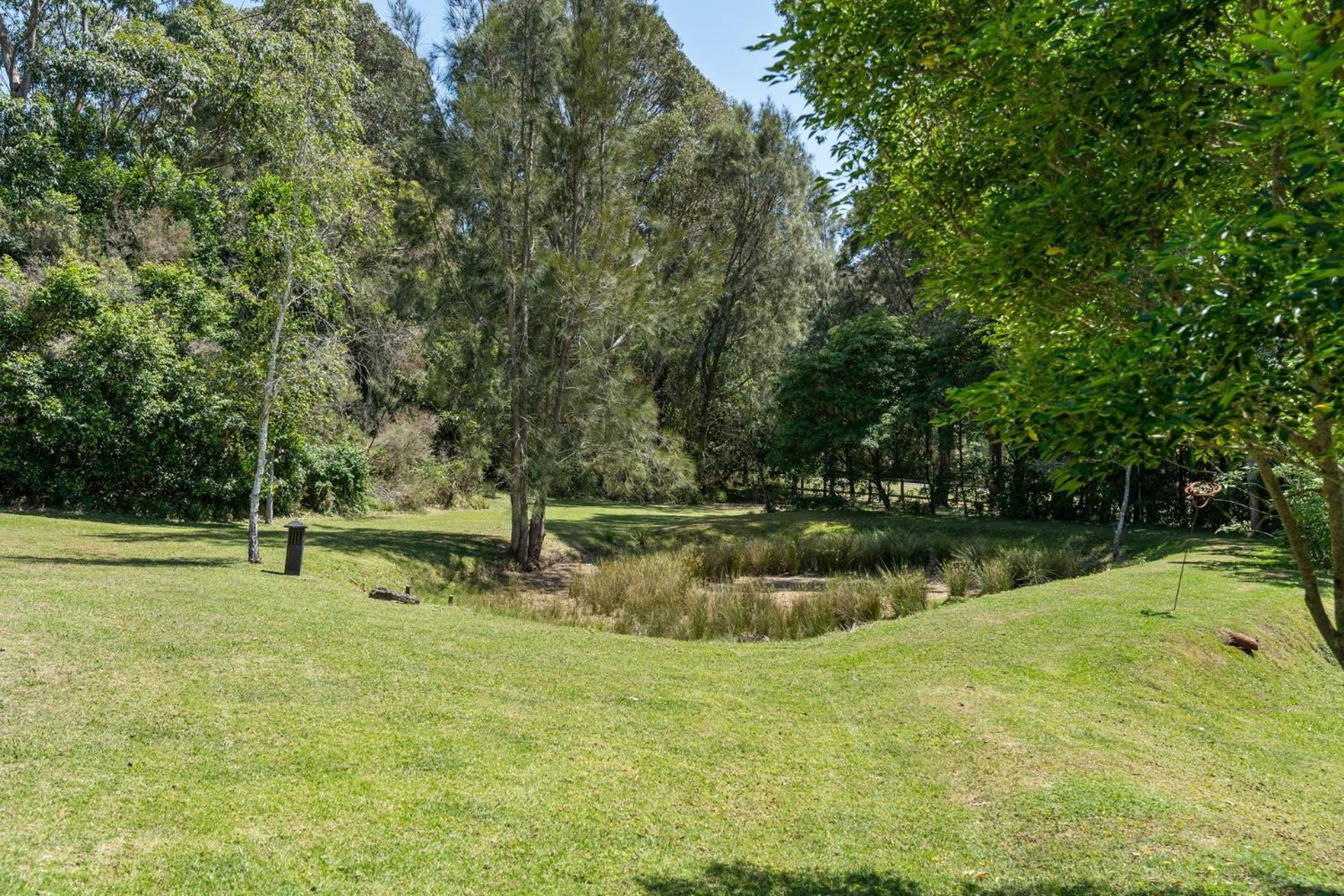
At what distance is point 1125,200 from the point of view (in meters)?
3.83

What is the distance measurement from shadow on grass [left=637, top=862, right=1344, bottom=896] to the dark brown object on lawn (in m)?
5.70

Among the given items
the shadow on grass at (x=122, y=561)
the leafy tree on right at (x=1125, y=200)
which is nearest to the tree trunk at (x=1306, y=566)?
the leafy tree on right at (x=1125, y=200)

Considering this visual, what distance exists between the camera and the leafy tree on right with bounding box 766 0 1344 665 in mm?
2732

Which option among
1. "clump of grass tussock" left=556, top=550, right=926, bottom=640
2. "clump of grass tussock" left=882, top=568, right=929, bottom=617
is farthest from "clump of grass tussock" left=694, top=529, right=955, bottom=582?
"clump of grass tussock" left=882, top=568, right=929, bottom=617

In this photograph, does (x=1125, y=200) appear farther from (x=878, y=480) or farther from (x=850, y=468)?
(x=850, y=468)

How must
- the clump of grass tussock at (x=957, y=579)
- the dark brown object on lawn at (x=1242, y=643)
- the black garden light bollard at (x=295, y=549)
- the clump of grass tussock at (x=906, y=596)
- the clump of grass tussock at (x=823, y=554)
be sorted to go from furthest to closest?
the clump of grass tussock at (x=823, y=554) < the clump of grass tussock at (x=957, y=579) < the clump of grass tussock at (x=906, y=596) < the black garden light bollard at (x=295, y=549) < the dark brown object on lawn at (x=1242, y=643)

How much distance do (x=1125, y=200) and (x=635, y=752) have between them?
467 cm

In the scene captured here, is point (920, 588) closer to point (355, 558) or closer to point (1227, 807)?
point (1227, 807)

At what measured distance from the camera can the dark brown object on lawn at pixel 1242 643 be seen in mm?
9148

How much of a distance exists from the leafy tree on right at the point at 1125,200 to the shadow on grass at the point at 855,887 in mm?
1495

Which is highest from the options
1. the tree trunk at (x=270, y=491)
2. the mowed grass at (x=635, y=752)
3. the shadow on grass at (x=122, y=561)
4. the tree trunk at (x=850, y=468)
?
the tree trunk at (x=850, y=468)

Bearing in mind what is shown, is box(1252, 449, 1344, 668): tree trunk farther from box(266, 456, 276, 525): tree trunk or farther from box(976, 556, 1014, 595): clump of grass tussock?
box(266, 456, 276, 525): tree trunk

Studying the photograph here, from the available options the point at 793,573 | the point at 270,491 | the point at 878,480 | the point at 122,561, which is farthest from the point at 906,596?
the point at 878,480

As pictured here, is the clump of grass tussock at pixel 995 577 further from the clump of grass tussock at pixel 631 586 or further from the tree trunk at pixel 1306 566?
the tree trunk at pixel 1306 566
